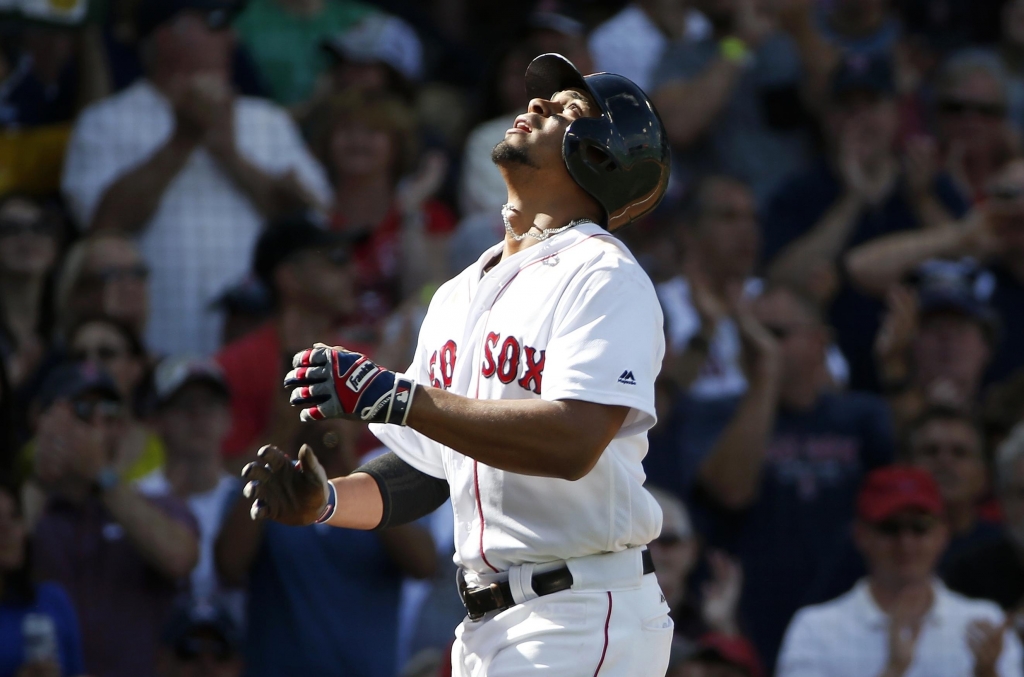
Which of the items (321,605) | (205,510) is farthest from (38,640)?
(321,605)

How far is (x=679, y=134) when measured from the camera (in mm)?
7551

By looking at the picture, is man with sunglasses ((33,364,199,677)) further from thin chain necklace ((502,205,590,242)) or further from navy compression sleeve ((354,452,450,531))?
thin chain necklace ((502,205,590,242))

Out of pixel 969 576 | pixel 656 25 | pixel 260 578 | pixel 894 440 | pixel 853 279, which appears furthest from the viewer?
pixel 656 25

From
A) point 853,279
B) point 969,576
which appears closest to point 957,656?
point 969,576

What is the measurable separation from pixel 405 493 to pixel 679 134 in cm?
446

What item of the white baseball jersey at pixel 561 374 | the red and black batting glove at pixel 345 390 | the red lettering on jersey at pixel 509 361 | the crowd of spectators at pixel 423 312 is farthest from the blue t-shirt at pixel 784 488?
the red and black batting glove at pixel 345 390

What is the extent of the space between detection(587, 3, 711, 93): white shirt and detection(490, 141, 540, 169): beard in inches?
181

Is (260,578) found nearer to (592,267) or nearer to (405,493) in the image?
(405,493)

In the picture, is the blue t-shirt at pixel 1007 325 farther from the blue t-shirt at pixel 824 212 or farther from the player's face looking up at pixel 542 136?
the player's face looking up at pixel 542 136

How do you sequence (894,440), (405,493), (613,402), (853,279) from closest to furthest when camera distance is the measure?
(613,402), (405,493), (894,440), (853,279)

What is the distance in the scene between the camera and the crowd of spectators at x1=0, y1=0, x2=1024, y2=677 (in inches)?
216

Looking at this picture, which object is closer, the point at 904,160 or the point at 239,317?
the point at 239,317

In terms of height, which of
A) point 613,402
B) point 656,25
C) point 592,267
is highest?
point 656,25

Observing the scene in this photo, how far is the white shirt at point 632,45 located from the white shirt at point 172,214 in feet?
6.80
